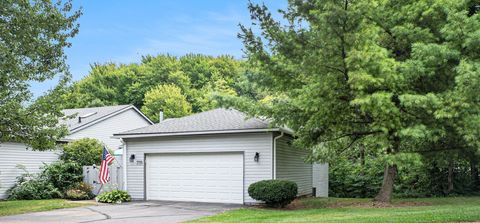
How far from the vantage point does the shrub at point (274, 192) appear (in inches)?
577

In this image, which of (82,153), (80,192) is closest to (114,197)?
(80,192)

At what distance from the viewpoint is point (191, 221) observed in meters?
12.0

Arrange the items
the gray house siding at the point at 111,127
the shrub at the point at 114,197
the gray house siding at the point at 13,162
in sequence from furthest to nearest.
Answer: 1. the gray house siding at the point at 111,127
2. the gray house siding at the point at 13,162
3. the shrub at the point at 114,197

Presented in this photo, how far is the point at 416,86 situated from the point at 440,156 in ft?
8.90

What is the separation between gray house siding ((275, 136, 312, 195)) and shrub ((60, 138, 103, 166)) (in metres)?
9.52

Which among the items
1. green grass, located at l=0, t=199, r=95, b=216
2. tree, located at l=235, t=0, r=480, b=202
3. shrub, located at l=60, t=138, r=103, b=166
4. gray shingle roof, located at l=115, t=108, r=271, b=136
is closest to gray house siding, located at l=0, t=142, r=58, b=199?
shrub, located at l=60, t=138, r=103, b=166

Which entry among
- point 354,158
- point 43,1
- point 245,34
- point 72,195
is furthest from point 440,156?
point 72,195

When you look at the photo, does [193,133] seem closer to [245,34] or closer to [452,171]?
[245,34]

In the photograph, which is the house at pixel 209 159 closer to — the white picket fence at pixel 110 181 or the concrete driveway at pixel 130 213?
the concrete driveway at pixel 130 213

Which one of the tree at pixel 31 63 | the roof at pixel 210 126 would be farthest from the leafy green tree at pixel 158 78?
the tree at pixel 31 63

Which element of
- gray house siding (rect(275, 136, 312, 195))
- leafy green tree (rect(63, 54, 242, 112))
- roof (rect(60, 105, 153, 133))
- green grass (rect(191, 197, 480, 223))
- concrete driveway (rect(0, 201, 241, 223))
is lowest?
concrete driveway (rect(0, 201, 241, 223))

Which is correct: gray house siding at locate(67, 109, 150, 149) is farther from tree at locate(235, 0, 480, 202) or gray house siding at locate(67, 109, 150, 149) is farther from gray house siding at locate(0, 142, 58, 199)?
tree at locate(235, 0, 480, 202)

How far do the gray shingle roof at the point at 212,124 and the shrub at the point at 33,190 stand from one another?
13.6 feet

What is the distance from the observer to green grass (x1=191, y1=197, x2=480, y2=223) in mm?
10414
